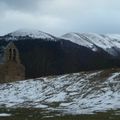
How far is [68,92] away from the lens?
56.3 meters

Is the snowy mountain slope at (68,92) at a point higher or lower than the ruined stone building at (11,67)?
lower

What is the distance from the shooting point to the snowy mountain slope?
48.2 metres

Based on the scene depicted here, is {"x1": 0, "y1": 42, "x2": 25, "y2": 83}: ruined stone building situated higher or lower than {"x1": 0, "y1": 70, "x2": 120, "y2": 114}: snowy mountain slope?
higher

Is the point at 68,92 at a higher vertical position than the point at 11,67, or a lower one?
lower

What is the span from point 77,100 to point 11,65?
5181cm

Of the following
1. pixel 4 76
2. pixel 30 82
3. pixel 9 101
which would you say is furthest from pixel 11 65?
pixel 9 101

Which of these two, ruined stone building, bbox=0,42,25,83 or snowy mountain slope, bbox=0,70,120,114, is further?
ruined stone building, bbox=0,42,25,83

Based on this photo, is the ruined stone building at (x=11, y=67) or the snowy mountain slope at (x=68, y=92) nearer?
the snowy mountain slope at (x=68, y=92)

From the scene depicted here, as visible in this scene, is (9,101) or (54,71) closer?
(9,101)

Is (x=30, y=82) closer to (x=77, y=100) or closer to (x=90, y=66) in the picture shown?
(x=77, y=100)

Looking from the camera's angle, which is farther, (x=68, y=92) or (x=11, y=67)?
(x=11, y=67)

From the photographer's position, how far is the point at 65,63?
191 meters

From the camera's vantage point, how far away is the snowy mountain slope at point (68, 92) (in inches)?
1897

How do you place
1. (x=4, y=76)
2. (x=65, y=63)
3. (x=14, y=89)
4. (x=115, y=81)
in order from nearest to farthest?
(x=115, y=81) < (x=14, y=89) < (x=4, y=76) < (x=65, y=63)
